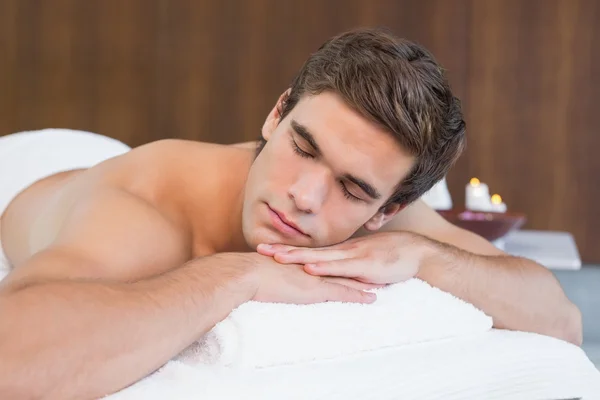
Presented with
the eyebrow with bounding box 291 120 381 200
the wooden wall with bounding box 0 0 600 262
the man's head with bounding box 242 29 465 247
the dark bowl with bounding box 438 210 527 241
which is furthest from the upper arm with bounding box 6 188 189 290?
the wooden wall with bounding box 0 0 600 262

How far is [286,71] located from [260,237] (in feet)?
9.62

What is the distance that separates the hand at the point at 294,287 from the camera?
1.17 m

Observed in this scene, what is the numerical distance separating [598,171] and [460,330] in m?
3.11

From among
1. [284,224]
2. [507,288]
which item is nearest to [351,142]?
[284,224]

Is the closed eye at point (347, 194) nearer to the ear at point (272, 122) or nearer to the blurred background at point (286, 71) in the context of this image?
the ear at point (272, 122)

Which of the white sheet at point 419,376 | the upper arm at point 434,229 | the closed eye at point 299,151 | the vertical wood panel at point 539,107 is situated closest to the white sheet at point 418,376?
the white sheet at point 419,376

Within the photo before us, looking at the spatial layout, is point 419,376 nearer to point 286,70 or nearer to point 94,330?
point 94,330

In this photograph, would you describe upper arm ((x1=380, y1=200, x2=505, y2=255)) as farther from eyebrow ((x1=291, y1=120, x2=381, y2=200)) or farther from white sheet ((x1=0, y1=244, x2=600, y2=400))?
white sheet ((x1=0, y1=244, x2=600, y2=400))

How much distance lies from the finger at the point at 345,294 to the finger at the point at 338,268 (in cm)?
4

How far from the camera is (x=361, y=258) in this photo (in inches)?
52.8

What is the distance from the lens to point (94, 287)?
3.21 feet

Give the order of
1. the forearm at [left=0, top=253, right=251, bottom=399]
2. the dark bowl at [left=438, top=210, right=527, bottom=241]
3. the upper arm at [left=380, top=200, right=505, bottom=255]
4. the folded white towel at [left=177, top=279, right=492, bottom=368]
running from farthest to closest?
the dark bowl at [left=438, top=210, right=527, bottom=241]
the upper arm at [left=380, top=200, right=505, bottom=255]
the folded white towel at [left=177, top=279, right=492, bottom=368]
the forearm at [left=0, top=253, right=251, bottom=399]

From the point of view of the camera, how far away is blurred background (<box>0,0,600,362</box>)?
4.14 meters

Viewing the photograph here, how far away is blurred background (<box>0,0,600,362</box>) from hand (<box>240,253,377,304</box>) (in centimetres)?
304
